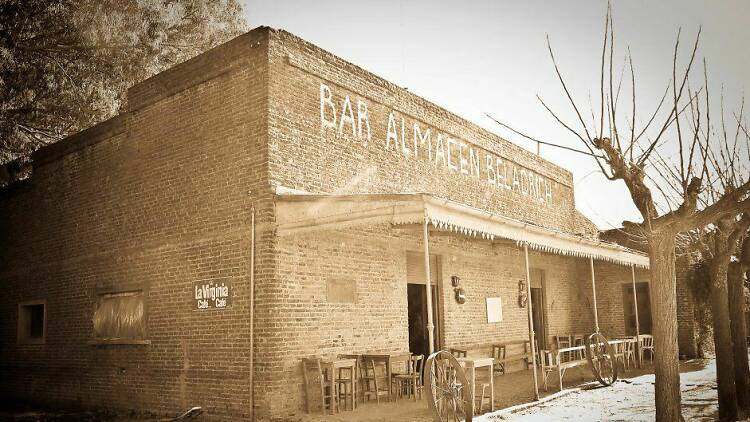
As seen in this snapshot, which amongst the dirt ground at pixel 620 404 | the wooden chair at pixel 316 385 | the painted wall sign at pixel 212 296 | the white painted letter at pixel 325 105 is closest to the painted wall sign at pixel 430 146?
the white painted letter at pixel 325 105

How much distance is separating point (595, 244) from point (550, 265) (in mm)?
4413

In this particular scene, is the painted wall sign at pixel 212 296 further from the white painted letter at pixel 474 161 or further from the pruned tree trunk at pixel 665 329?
the white painted letter at pixel 474 161

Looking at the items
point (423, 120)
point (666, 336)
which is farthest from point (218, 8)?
point (666, 336)

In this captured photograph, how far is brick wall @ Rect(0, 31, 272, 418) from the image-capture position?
9.17 meters

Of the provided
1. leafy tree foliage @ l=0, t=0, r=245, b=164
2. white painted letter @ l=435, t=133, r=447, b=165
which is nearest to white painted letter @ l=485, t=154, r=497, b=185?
white painted letter @ l=435, t=133, r=447, b=165

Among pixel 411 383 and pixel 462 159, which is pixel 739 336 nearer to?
pixel 411 383

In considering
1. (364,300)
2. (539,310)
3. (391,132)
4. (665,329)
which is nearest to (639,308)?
(539,310)

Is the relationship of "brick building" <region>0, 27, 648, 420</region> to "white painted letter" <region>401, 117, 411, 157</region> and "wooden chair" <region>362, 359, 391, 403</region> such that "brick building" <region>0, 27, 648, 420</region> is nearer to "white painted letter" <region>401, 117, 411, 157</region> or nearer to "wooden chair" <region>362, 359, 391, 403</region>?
"white painted letter" <region>401, 117, 411, 157</region>

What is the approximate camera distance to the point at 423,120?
41.7ft

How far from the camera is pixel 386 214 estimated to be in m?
7.63

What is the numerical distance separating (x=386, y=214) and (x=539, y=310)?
33.4 ft

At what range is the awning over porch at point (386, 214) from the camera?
7.41 m

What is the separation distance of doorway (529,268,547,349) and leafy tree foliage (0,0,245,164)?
12.4 metres

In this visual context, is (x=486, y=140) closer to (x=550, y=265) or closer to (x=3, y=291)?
(x=550, y=265)
